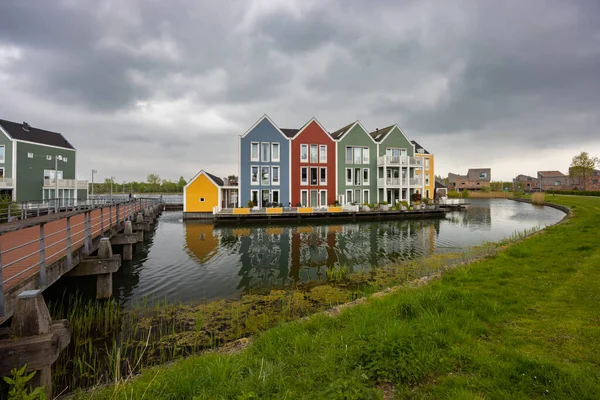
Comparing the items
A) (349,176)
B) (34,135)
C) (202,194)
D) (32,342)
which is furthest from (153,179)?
(32,342)

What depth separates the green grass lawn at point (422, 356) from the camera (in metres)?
3.25

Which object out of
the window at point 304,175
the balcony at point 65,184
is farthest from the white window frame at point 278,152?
the balcony at point 65,184

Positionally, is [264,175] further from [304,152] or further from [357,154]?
[357,154]

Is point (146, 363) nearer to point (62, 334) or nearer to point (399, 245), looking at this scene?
point (62, 334)

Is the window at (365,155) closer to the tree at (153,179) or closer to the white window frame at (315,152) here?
the white window frame at (315,152)

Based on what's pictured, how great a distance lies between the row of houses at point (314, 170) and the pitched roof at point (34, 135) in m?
21.9

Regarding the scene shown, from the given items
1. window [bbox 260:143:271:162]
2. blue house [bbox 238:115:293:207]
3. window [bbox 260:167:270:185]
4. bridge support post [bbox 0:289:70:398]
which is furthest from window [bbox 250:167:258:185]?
bridge support post [bbox 0:289:70:398]

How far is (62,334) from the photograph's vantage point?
445 cm

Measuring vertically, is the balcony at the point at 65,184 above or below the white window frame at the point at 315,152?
below

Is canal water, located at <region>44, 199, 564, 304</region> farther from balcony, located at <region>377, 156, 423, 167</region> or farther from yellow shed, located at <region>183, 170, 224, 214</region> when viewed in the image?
balcony, located at <region>377, 156, 423, 167</region>

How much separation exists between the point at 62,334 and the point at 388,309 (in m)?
5.48

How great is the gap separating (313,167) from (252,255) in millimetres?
22362

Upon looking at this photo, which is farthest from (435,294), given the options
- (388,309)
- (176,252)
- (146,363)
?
(176,252)

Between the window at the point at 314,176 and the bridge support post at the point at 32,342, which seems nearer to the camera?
the bridge support post at the point at 32,342
